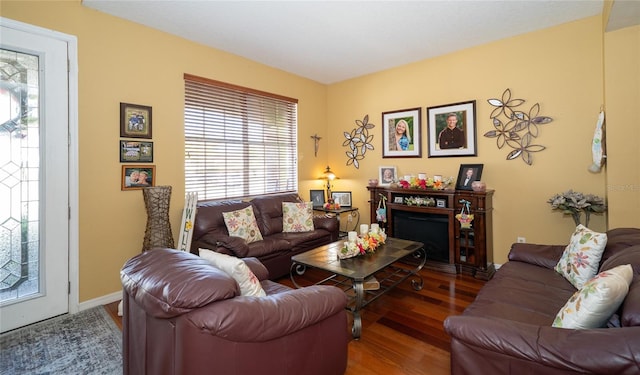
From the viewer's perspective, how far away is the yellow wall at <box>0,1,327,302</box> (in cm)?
283

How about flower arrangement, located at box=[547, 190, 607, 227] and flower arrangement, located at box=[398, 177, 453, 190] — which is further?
flower arrangement, located at box=[398, 177, 453, 190]

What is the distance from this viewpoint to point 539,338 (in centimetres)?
124

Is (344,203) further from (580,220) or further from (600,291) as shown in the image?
(600,291)

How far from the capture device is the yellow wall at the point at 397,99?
2.90 metres

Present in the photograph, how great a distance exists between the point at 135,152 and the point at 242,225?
1.37 m

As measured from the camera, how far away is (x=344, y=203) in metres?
5.17

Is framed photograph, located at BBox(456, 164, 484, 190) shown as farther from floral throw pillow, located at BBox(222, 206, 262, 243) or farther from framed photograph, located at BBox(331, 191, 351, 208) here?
floral throw pillow, located at BBox(222, 206, 262, 243)

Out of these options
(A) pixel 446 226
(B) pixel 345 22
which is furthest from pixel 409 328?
(B) pixel 345 22

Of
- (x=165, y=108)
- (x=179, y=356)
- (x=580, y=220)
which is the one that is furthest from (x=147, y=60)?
(x=580, y=220)

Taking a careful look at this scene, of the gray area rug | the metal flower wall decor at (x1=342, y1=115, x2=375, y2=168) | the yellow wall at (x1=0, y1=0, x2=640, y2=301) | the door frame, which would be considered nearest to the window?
the yellow wall at (x1=0, y1=0, x2=640, y2=301)

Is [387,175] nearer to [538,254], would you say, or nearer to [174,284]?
[538,254]

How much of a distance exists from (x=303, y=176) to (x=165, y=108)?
7.81 feet

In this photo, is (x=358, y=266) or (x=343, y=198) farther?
(x=343, y=198)

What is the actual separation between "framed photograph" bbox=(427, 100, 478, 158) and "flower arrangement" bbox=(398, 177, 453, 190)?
0.41m
